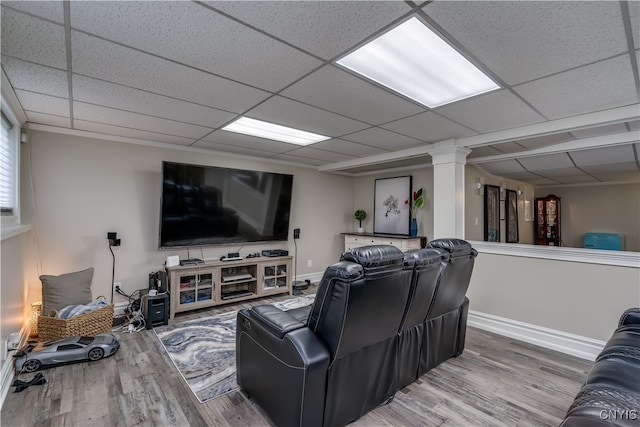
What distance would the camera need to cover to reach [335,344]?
160 centimetres

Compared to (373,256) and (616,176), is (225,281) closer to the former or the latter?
(373,256)

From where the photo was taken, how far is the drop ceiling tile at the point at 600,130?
270 cm

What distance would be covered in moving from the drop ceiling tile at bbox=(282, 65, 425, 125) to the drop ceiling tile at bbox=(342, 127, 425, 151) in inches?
16.7

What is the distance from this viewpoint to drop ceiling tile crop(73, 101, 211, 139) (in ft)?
8.78

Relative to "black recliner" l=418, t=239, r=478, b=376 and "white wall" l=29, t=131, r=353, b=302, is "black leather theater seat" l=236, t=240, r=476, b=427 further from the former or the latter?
"white wall" l=29, t=131, r=353, b=302

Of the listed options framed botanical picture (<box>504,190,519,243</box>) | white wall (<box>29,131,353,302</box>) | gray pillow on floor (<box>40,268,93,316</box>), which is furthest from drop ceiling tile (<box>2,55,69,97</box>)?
framed botanical picture (<box>504,190,519,243</box>)

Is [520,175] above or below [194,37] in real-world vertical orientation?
below

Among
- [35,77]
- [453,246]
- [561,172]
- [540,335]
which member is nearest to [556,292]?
[540,335]

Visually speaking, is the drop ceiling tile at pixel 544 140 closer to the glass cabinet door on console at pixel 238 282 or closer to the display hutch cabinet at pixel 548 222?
the glass cabinet door on console at pixel 238 282

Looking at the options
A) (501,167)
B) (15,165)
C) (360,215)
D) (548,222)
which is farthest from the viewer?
(548,222)

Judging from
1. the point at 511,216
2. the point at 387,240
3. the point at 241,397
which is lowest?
the point at 241,397

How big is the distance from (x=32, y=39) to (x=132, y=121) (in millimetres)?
1488

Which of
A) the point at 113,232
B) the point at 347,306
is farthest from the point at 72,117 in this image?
the point at 347,306

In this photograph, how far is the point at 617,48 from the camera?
160 cm
